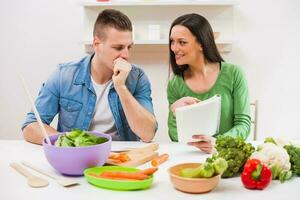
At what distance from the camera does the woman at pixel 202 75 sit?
80.1 inches

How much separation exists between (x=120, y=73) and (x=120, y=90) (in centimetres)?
8

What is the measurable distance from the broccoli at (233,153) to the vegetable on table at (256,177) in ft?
0.25

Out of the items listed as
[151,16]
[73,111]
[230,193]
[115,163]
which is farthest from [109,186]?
[151,16]

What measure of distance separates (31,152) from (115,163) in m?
0.41


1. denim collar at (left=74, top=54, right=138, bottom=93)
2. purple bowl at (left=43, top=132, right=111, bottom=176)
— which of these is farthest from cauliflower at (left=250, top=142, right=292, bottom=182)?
denim collar at (left=74, top=54, right=138, bottom=93)

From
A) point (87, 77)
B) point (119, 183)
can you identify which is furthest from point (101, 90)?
point (119, 183)

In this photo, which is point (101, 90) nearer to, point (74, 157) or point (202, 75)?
point (202, 75)

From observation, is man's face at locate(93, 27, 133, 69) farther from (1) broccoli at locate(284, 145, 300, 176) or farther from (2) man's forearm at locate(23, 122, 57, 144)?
(1) broccoli at locate(284, 145, 300, 176)

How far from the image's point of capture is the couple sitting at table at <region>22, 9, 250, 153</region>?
1.74 metres

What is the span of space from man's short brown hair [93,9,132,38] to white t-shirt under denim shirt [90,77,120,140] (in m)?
0.28

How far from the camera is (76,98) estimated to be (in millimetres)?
1862

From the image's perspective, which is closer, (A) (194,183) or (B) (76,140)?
(A) (194,183)

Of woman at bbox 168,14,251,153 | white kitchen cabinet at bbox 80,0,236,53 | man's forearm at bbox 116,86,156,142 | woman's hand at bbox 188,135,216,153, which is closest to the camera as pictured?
woman's hand at bbox 188,135,216,153

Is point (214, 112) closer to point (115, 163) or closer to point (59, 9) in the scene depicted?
point (115, 163)
